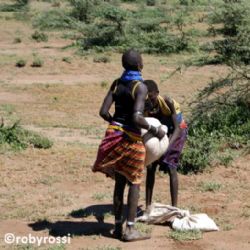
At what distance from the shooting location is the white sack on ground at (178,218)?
5.18m

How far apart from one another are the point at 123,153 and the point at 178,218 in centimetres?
89

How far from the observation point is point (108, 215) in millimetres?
5684

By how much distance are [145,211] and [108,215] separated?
40cm

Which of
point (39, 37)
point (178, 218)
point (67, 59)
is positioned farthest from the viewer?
point (39, 37)

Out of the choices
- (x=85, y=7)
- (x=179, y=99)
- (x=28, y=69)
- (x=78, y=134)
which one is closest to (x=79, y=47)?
(x=28, y=69)

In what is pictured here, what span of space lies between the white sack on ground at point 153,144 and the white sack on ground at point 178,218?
1.78 ft

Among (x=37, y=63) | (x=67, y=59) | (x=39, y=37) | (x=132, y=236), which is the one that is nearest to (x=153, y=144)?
(x=132, y=236)

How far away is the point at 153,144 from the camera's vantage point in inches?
195

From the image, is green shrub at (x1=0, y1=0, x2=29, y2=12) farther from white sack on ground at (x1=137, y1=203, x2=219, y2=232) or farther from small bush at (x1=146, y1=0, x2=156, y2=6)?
white sack on ground at (x1=137, y1=203, x2=219, y2=232)

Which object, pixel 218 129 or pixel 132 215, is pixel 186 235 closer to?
pixel 132 215

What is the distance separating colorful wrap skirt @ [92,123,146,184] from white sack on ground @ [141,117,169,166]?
9cm

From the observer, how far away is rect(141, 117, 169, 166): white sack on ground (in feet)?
16.2

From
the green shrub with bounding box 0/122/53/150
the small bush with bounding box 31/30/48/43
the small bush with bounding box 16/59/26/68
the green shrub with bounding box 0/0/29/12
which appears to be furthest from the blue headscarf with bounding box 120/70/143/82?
the green shrub with bounding box 0/0/29/12

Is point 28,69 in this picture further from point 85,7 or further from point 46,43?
point 85,7
